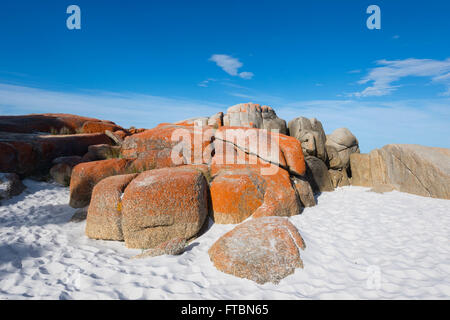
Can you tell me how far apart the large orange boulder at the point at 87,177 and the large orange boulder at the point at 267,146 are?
2.98 meters

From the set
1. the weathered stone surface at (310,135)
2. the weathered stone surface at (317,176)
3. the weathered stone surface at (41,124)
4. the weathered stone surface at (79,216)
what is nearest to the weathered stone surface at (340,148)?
→ the weathered stone surface at (310,135)

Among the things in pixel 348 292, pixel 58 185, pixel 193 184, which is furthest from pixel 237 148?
pixel 58 185

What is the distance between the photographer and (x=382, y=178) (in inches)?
341

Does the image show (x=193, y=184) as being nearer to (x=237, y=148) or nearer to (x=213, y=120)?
(x=237, y=148)

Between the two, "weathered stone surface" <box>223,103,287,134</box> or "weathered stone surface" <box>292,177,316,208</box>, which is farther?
"weathered stone surface" <box>223,103,287,134</box>

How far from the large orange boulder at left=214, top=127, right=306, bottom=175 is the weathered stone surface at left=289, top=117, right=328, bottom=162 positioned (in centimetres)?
185

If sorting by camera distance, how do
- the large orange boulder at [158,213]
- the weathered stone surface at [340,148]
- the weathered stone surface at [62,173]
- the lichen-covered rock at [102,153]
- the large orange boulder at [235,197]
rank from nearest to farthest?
1. the large orange boulder at [158,213]
2. the large orange boulder at [235,197]
3. the weathered stone surface at [62,173]
4. the lichen-covered rock at [102,153]
5. the weathered stone surface at [340,148]

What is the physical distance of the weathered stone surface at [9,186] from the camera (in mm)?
6867

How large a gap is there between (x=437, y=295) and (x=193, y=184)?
13.0 ft

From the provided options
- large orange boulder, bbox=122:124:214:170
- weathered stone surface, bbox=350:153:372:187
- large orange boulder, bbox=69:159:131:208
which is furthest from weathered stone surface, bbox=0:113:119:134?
weathered stone surface, bbox=350:153:372:187

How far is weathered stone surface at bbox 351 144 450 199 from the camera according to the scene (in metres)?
7.24

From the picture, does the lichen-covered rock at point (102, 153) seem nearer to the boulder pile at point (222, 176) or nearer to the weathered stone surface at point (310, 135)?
the boulder pile at point (222, 176)

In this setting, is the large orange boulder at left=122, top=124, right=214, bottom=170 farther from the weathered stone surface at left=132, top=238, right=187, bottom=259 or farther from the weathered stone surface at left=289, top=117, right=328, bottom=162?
the weathered stone surface at left=289, top=117, right=328, bottom=162

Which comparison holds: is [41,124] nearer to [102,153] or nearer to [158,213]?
[102,153]
